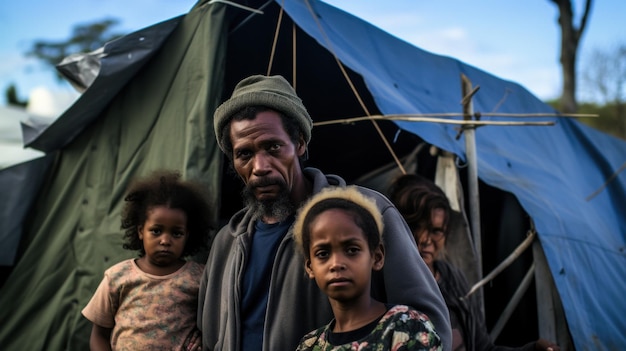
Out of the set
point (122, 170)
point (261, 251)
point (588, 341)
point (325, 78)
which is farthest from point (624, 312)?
point (122, 170)

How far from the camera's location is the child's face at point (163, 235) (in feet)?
10.1

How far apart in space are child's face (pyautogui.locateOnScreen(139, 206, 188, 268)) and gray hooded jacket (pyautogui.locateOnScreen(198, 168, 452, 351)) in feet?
1.63

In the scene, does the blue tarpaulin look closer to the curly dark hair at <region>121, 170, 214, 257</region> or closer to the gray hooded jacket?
the curly dark hair at <region>121, 170, 214, 257</region>

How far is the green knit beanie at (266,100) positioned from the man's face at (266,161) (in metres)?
0.05

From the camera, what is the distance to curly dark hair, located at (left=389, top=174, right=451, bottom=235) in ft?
11.8

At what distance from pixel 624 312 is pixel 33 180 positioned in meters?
4.17

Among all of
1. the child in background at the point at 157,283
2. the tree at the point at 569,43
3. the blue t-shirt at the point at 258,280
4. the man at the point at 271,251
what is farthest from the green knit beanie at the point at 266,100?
the tree at the point at 569,43

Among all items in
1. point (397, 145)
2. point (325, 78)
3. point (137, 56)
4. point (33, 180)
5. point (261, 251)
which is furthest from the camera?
point (397, 145)

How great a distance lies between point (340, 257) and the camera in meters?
2.09

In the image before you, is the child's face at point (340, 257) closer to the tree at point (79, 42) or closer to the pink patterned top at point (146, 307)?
the pink patterned top at point (146, 307)

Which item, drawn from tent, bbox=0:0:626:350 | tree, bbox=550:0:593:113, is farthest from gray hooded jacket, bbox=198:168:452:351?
tree, bbox=550:0:593:113

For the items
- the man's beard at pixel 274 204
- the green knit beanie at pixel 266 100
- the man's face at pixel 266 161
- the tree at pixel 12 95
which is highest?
the tree at pixel 12 95

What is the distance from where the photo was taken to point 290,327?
2283mm

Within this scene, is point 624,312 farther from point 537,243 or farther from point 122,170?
point 122,170
